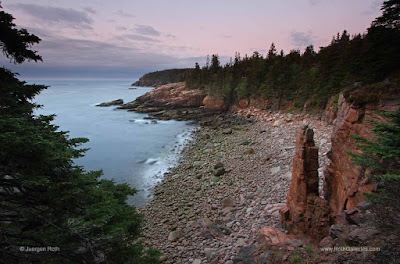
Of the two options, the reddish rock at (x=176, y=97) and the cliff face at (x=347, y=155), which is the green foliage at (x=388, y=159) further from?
the reddish rock at (x=176, y=97)

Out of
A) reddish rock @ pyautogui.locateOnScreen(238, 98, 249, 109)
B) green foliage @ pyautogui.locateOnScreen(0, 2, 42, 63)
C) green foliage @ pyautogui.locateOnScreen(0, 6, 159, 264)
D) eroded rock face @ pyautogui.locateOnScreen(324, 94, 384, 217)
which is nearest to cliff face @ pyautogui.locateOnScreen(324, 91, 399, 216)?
eroded rock face @ pyautogui.locateOnScreen(324, 94, 384, 217)

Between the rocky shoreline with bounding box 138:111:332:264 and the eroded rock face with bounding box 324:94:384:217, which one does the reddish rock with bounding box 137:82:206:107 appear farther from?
the eroded rock face with bounding box 324:94:384:217

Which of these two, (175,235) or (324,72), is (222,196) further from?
(324,72)

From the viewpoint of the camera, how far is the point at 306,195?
386 inches

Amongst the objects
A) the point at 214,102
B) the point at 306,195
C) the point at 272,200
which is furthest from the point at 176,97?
the point at 306,195

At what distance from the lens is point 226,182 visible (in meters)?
17.0

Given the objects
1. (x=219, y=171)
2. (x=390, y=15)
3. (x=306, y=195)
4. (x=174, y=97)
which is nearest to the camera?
(x=306, y=195)

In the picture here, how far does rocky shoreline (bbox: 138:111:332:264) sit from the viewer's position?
1062 centimetres

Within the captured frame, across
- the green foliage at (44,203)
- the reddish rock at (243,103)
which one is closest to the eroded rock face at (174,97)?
the reddish rock at (243,103)

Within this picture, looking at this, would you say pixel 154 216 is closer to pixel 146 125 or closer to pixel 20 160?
Result: pixel 20 160

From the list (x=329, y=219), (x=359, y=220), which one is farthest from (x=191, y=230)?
(x=359, y=220)

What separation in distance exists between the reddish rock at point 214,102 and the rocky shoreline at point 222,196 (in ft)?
73.8

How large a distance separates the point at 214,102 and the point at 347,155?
42.1 meters

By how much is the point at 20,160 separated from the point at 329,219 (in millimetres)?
11454
